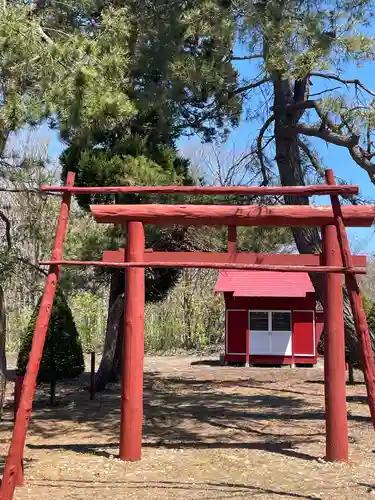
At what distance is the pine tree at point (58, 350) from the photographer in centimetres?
1058

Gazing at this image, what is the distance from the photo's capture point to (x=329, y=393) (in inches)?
245

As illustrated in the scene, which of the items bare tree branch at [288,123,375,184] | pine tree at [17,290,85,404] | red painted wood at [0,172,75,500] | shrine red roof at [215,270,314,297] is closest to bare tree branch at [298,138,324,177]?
bare tree branch at [288,123,375,184]

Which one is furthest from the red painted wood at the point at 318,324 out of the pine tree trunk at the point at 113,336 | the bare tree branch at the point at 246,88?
the bare tree branch at the point at 246,88

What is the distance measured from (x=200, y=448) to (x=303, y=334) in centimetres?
1064

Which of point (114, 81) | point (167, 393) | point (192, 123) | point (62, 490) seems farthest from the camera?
point (167, 393)

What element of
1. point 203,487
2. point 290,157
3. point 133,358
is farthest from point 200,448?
point 290,157

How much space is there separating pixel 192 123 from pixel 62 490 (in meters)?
5.79

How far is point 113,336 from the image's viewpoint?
12414 mm

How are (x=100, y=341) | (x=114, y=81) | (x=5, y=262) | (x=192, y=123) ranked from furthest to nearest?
(x=100, y=341)
(x=192, y=123)
(x=5, y=262)
(x=114, y=81)

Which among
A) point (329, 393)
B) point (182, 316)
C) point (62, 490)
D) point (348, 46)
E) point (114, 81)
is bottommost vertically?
point (62, 490)

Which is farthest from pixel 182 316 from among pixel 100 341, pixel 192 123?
pixel 192 123

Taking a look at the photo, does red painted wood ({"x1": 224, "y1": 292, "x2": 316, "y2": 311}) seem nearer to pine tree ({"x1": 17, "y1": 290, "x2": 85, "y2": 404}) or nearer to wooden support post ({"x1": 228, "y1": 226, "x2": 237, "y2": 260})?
pine tree ({"x1": 17, "y1": 290, "x2": 85, "y2": 404})

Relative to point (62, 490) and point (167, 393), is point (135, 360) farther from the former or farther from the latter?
point (167, 393)

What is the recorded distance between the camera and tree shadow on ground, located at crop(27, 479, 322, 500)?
501 centimetres
